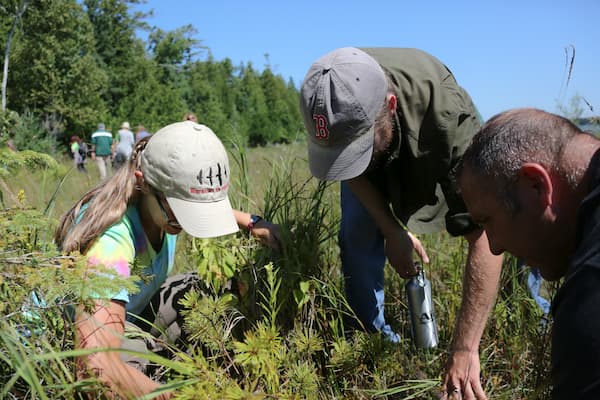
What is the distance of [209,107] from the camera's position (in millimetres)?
31469

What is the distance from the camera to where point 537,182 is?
3.56ft

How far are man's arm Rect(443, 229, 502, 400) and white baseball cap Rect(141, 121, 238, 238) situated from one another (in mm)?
908

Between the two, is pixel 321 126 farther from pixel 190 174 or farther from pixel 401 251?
pixel 401 251

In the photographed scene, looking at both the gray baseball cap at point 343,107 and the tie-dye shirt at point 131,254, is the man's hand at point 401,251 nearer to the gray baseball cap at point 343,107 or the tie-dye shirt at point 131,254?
the gray baseball cap at point 343,107

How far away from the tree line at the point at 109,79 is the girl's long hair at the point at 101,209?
10.6 ft

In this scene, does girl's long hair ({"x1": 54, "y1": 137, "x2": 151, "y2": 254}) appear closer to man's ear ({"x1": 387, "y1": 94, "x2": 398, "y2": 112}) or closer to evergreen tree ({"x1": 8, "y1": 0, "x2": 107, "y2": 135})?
man's ear ({"x1": 387, "y1": 94, "x2": 398, "y2": 112})

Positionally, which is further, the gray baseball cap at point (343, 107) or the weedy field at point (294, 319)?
the gray baseball cap at point (343, 107)

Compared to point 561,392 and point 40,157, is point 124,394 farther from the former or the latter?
point 561,392

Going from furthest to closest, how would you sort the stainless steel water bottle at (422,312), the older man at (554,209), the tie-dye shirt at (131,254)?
the stainless steel water bottle at (422,312) → the tie-dye shirt at (131,254) → the older man at (554,209)

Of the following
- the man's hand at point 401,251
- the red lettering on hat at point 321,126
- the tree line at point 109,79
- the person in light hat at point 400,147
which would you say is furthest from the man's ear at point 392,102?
the tree line at point 109,79

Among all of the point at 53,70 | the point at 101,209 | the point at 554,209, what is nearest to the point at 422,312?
the point at 554,209

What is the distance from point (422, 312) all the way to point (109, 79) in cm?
2995

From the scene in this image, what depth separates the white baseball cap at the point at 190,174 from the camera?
1.73 meters

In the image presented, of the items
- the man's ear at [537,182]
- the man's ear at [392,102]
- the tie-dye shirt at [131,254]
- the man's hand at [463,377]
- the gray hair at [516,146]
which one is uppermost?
the man's ear at [392,102]
